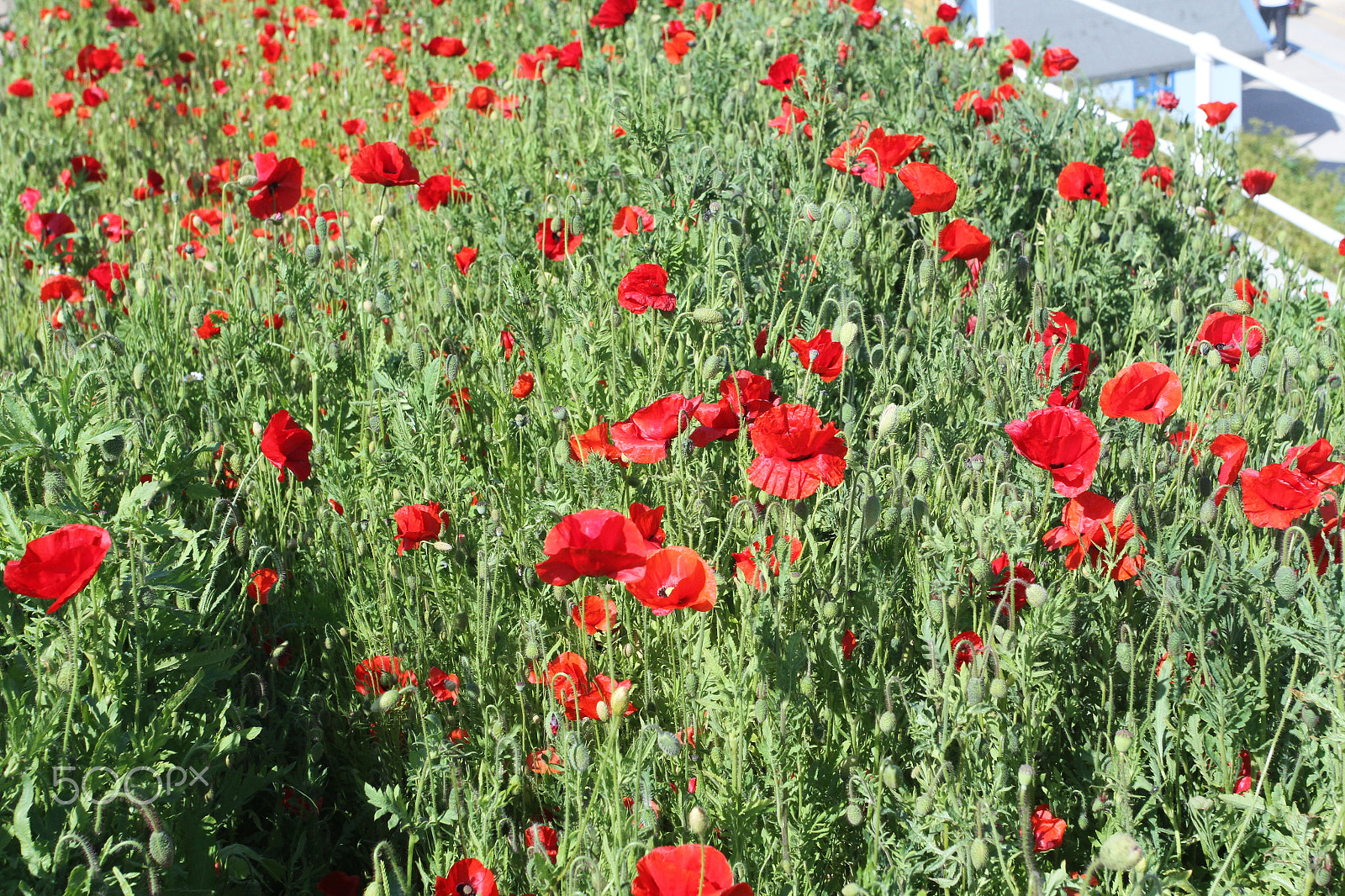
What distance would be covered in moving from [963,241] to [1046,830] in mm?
1440

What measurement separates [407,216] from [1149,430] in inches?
106

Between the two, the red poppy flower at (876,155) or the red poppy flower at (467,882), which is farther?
the red poppy flower at (876,155)

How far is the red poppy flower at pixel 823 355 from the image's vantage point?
2197 millimetres

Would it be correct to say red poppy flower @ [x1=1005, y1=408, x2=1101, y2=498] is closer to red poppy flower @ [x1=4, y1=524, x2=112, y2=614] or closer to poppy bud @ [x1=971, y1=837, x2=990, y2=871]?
poppy bud @ [x1=971, y1=837, x2=990, y2=871]

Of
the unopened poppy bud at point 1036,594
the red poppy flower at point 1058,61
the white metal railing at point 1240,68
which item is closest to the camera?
the unopened poppy bud at point 1036,594

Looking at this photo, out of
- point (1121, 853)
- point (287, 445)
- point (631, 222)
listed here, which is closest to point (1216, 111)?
point (631, 222)

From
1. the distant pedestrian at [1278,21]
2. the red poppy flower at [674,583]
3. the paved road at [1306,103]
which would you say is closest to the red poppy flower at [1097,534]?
the red poppy flower at [674,583]

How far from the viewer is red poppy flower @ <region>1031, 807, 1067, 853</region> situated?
151 cm

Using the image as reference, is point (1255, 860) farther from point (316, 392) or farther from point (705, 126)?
point (705, 126)

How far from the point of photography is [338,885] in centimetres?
160

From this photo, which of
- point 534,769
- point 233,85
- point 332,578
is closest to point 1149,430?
point 534,769

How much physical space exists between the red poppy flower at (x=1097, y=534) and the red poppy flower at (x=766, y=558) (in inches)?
18.9

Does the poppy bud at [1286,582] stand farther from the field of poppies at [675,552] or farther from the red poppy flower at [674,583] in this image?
the red poppy flower at [674,583]

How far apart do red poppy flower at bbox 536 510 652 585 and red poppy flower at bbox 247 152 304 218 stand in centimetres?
176
